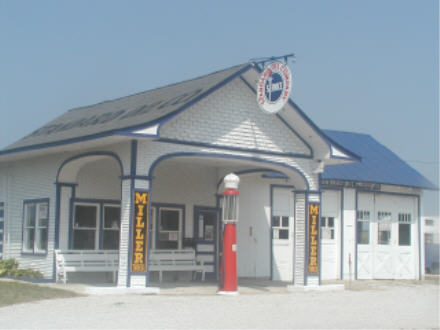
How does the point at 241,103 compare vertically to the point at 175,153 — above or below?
above

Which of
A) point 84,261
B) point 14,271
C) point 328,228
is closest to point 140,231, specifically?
point 84,261

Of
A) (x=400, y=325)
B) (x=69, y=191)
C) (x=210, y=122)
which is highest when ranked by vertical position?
(x=210, y=122)

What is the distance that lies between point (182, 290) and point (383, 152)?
1306 cm

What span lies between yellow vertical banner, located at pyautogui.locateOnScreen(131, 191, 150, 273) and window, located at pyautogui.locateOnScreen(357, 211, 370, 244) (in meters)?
10.7

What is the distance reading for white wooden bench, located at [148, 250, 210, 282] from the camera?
66.1 feet

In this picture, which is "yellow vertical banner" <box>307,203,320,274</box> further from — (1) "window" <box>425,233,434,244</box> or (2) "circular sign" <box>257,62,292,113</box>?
(1) "window" <box>425,233,434,244</box>

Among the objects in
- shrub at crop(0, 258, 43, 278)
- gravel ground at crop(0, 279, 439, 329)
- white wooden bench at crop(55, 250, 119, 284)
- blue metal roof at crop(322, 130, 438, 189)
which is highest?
blue metal roof at crop(322, 130, 438, 189)

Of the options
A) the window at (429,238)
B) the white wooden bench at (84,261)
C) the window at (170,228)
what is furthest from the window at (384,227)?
the window at (429,238)

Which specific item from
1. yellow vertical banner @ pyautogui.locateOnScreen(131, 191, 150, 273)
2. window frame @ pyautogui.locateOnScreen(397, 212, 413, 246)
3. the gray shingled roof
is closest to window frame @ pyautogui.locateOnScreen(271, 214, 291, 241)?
window frame @ pyautogui.locateOnScreen(397, 212, 413, 246)

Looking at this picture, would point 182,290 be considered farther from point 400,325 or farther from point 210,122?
point 400,325

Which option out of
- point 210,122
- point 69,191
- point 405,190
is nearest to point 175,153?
point 210,122

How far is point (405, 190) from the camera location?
26.3 metres

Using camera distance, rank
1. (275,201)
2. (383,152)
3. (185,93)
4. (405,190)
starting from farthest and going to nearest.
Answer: (383,152)
(405,190)
(275,201)
(185,93)

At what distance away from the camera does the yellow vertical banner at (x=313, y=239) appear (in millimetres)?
19297
